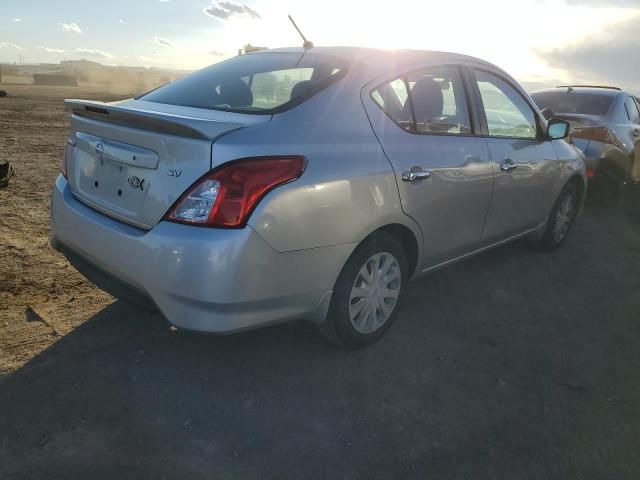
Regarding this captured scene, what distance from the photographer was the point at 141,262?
2.33 metres

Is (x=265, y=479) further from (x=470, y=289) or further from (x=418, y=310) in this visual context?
(x=470, y=289)

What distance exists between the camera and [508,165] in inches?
148

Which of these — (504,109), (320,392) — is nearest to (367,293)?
(320,392)

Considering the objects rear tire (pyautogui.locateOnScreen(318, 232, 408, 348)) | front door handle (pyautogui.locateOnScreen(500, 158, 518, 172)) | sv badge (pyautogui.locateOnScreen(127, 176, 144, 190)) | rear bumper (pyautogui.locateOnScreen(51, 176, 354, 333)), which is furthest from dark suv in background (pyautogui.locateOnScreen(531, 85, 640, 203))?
sv badge (pyautogui.locateOnScreen(127, 176, 144, 190))

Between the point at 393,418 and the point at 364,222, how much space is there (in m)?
0.98

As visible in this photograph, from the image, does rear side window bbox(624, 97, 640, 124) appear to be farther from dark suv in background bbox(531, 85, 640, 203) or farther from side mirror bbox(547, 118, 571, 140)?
side mirror bbox(547, 118, 571, 140)

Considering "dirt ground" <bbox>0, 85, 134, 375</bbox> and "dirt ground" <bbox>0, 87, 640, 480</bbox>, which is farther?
"dirt ground" <bbox>0, 85, 134, 375</bbox>

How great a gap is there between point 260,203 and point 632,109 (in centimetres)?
718

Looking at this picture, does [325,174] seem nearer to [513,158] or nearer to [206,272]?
[206,272]

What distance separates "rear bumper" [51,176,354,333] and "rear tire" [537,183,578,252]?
297 cm

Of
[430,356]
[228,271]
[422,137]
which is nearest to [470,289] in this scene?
[430,356]

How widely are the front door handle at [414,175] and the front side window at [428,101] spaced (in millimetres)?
249

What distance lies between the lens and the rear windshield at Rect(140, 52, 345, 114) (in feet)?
8.91

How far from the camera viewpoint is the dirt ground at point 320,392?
2.22 m
